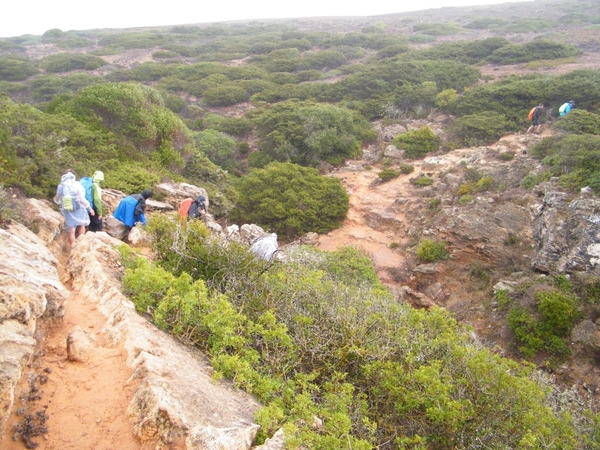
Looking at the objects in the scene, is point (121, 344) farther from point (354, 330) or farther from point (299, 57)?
point (299, 57)

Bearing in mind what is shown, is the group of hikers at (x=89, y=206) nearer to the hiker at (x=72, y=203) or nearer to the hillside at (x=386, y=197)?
the hiker at (x=72, y=203)

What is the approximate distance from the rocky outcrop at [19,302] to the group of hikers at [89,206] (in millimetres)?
1645

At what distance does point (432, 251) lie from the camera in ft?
37.6

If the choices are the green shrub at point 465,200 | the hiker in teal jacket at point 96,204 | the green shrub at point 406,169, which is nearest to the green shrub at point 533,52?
the green shrub at point 406,169

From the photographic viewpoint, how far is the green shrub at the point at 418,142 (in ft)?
58.3

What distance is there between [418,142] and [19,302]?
1735cm

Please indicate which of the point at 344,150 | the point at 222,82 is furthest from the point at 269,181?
the point at 222,82

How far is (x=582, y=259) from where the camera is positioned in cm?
856

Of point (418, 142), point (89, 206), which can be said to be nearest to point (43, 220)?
point (89, 206)

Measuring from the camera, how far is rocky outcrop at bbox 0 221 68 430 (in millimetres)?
2434

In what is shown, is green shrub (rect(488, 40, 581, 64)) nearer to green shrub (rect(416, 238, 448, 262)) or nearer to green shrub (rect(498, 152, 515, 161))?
green shrub (rect(498, 152, 515, 161))

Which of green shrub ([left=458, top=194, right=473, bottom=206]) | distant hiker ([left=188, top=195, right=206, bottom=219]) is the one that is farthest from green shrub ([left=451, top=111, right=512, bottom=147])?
distant hiker ([left=188, top=195, right=206, bottom=219])

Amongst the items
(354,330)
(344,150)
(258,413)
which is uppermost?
(258,413)

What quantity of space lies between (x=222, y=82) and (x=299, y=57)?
9142mm
